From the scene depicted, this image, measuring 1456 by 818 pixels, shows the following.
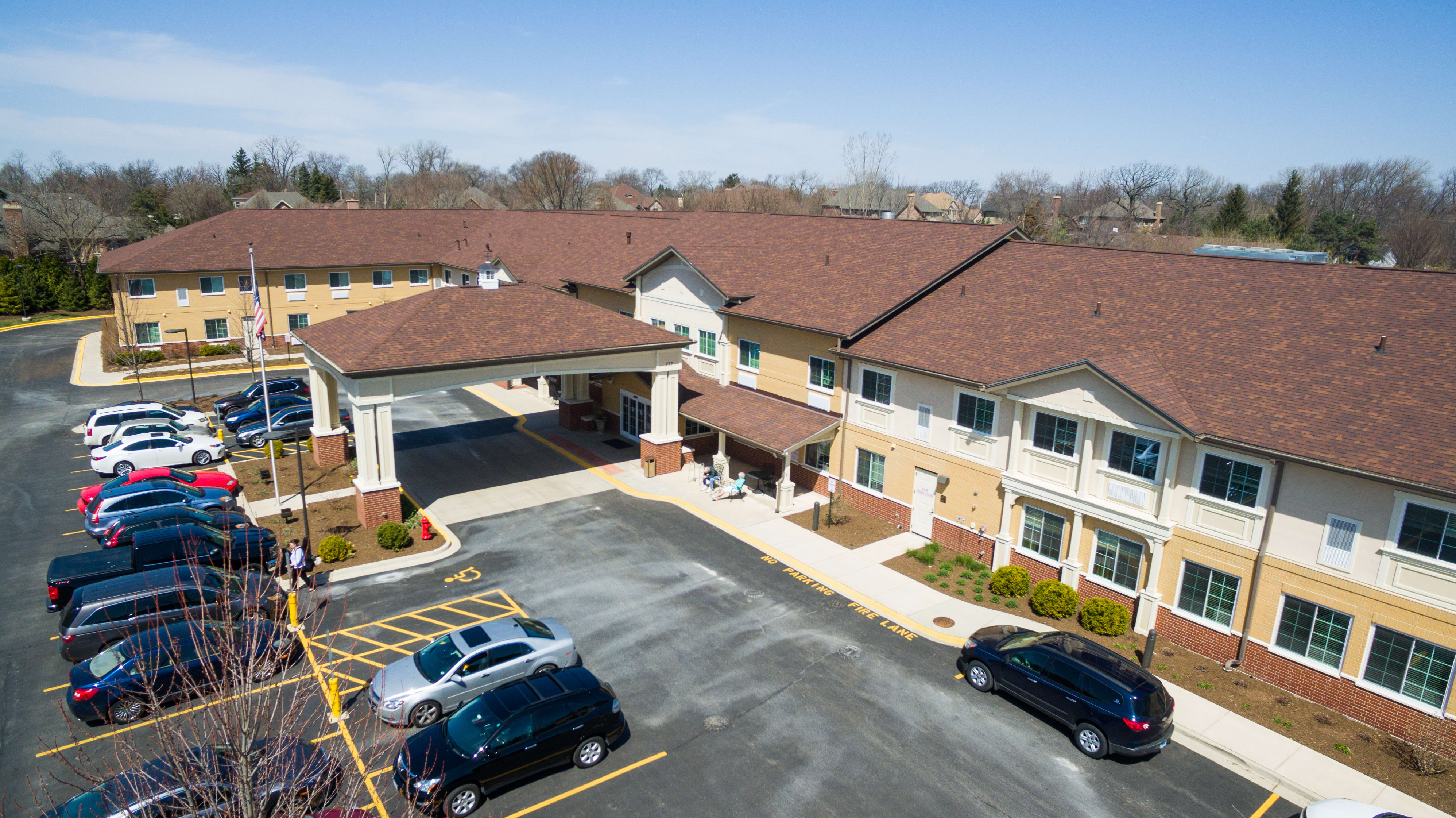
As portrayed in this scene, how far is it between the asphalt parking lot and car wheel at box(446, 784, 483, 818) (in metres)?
0.45

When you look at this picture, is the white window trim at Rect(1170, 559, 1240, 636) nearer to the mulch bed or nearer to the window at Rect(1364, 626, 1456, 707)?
the window at Rect(1364, 626, 1456, 707)

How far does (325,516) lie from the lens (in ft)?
90.2

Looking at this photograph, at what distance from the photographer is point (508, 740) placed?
14828mm

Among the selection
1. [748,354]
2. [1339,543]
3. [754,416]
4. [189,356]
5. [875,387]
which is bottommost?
[189,356]

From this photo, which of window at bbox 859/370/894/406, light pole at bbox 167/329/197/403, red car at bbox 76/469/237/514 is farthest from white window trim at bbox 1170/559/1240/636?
light pole at bbox 167/329/197/403

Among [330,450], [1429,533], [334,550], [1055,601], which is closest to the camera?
[1429,533]

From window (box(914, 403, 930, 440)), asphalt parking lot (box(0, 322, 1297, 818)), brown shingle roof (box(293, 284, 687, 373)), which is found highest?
brown shingle roof (box(293, 284, 687, 373))

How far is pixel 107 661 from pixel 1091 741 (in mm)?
A: 20718

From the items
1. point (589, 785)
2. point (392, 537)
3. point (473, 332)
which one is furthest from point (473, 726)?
point (473, 332)

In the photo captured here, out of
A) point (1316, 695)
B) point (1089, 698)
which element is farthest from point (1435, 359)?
point (1089, 698)

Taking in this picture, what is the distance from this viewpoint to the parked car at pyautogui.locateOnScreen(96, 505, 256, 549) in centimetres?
2372

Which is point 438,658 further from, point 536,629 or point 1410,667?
point 1410,667

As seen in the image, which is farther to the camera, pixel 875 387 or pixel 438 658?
pixel 875 387

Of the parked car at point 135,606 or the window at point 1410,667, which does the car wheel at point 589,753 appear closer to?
the parked car at point 135,606
